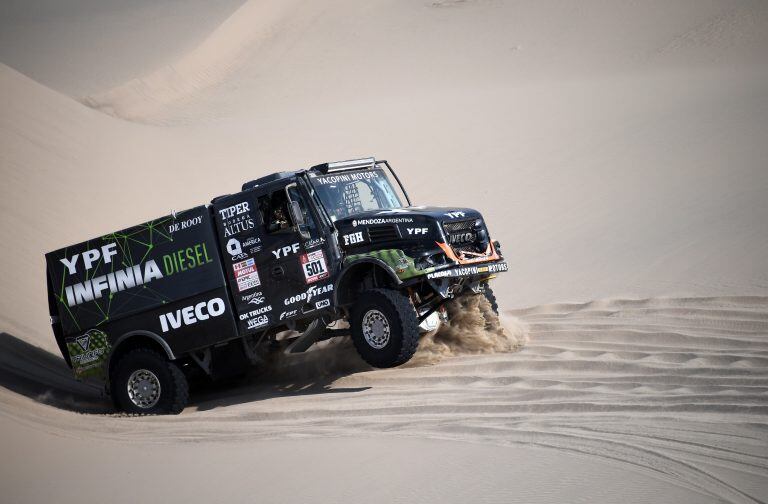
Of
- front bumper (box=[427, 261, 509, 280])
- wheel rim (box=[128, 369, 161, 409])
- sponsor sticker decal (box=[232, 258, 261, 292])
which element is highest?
sponsor sticker decal (box=[232, 258, 261, 292])

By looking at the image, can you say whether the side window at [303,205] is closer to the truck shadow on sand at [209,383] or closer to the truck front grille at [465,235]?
the truck front grille at [465,235]

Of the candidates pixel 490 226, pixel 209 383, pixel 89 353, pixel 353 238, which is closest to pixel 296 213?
pixel 353 238

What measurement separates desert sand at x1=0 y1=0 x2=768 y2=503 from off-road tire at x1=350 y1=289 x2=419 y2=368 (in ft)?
1.17

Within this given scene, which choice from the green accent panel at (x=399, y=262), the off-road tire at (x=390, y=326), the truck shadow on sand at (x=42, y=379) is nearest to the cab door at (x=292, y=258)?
the off-road tire at (x=390, y=326)

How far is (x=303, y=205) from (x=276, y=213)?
31cm

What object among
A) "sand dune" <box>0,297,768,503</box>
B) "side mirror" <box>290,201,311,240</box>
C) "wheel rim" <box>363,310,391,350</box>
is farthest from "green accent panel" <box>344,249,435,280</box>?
"sand dune" <box>0,297,768,503</box>

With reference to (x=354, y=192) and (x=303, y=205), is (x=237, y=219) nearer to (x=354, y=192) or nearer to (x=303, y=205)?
(x=303, y=205)

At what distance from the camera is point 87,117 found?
2611 centimetres

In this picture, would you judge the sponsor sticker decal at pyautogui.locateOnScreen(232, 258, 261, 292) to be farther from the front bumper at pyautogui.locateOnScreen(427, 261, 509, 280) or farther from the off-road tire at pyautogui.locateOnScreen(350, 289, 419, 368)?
the front bumper at pyautogui.locateOnScreen(427, 261, 509, 280)

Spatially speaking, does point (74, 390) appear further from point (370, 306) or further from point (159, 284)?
point (370, 306)

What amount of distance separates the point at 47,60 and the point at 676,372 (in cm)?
5853

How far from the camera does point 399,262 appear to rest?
9656 millimetres

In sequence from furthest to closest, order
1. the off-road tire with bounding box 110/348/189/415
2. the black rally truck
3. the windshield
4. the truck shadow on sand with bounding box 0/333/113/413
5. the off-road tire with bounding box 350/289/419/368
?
the truck shadow on sand with bounding box 0/333/113/413 < the off-road tire with bounding box 110/348/189/415 < the windshield < the black rally truck < the off-road tire with bounding box 350/289/419/368

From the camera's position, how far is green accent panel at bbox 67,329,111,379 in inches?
424
